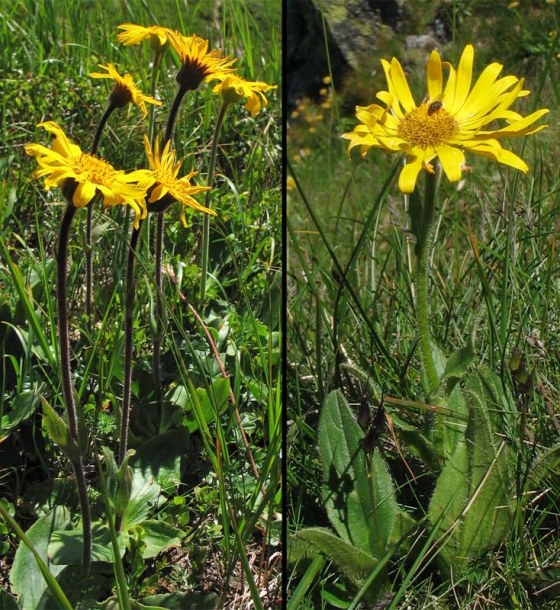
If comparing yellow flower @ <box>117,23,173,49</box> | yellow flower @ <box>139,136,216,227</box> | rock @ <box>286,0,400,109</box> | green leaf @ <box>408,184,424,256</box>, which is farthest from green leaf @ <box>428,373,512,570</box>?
rock @ <box>286,0,400,109</box>

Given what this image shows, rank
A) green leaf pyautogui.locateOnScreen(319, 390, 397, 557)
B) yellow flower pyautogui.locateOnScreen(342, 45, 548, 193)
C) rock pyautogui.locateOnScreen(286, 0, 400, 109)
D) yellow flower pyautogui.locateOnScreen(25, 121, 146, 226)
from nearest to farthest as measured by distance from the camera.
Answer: yellow flower pyautogui.locateOnScreen(25, 121, 146, 226)
yellow flower pyautogui.locateOnScreen(342, 45, 548, 193)
green leaf pyautogui.locateOnScreen(319, 390, 397, 557)
rock pyautogui.locateOnScreen(286, 0, 400, 109)

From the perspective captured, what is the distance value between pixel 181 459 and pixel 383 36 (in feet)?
6.78

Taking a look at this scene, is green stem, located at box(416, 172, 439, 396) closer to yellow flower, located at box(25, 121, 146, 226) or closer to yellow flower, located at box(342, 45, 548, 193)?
yellow flower, located at box(342, 45, 548, 193)

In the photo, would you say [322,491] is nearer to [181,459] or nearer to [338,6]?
[181,459]

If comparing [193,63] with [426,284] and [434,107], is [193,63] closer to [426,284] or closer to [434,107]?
[434,107]

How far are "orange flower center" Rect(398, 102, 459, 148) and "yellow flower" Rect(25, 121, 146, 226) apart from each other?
13.9 inches

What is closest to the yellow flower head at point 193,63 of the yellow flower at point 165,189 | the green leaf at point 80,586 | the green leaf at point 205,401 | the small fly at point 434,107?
the yellow flower at point 165,189

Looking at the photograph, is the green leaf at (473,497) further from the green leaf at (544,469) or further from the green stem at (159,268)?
the green stem at (159,268)

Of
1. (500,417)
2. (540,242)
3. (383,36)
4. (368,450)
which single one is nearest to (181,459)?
(368,450)

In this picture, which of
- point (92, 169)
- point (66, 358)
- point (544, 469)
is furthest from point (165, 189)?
point (544, 469)

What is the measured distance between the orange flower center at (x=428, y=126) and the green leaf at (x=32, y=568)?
0.68m

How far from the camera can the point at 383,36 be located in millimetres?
2725

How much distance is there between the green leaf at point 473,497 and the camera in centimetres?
98

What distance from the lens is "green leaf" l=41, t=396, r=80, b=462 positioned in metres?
0.83
